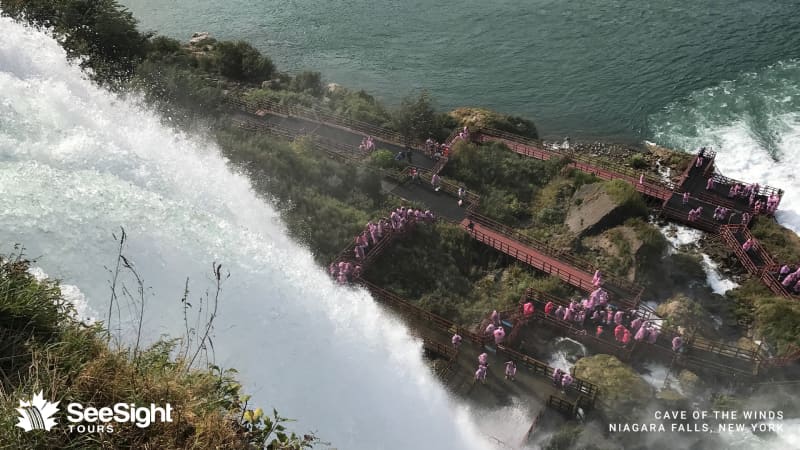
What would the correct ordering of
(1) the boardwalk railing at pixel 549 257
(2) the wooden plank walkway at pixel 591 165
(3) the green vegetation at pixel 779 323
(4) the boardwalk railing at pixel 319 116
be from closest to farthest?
(3) the green vegetation at pixel 779 323 < (1) the boardwalk railing at pixel 549 257 < (2) the wooden plank walkway at pixel 591 165 < (4) the boardwalk railing at pixel 319 116

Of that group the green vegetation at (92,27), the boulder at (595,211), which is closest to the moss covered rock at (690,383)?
the boulder at (595,211)

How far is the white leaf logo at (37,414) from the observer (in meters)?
8.87

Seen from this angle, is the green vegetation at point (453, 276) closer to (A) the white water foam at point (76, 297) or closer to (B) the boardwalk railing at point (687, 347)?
(B) the boardwalk railing at point (687, 347)

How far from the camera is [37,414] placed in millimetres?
9031

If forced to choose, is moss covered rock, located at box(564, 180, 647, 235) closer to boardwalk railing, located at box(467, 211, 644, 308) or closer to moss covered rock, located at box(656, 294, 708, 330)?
boardwalk railing, located at box(467, 211, 644, 308)

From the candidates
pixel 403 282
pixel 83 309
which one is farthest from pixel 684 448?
pixel 83 309

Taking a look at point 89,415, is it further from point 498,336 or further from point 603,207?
point 603,207

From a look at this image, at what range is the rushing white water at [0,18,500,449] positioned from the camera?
52.2 ft

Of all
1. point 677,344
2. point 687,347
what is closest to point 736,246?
point 687,347

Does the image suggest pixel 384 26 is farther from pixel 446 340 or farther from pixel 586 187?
pixel 446 340

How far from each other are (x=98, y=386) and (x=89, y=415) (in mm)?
501

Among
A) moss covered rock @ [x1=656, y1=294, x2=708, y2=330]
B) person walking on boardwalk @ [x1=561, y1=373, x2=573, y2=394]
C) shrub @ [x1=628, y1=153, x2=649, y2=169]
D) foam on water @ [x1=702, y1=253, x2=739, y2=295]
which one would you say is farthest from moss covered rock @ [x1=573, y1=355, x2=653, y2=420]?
shrub @ [x1=628, y1=153, x2=649, y2=169]

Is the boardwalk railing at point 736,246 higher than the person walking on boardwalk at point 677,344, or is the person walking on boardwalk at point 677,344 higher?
the boardwalk railing at point 736,246

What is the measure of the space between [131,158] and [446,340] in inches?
573
